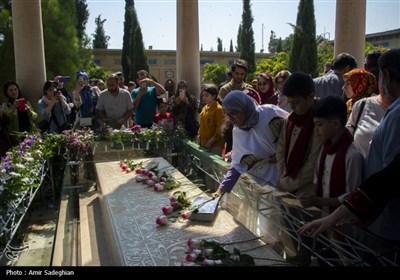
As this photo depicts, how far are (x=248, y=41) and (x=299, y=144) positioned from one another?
34765 millimetres

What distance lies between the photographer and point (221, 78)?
3059 cm

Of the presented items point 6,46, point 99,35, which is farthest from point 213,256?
point 99,35

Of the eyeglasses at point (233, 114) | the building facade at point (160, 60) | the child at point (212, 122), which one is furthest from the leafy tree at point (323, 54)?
the eyeglasses at point (233, 114)

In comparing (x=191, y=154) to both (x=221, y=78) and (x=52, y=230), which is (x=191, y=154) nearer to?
(x=52, y=230)

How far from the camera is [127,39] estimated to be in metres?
31.6

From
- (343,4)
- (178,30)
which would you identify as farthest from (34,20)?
(343,4)

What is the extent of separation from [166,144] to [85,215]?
6.38 feet

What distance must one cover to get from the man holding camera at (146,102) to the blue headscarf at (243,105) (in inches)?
152

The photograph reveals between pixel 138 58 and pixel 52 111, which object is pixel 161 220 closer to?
pixel 52 111

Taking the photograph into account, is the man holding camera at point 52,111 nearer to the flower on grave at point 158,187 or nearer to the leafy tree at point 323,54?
the flower on grave at point 158,187

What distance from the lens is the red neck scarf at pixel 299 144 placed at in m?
2.70

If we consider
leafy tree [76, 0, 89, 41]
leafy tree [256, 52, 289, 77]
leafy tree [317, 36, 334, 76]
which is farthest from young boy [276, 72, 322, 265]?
leafy tree [76, 0, 89, 41]

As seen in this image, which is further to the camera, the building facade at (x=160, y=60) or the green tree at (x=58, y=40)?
the building facade at (x=160, y=60)

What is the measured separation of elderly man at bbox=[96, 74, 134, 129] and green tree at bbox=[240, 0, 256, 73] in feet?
93.1
